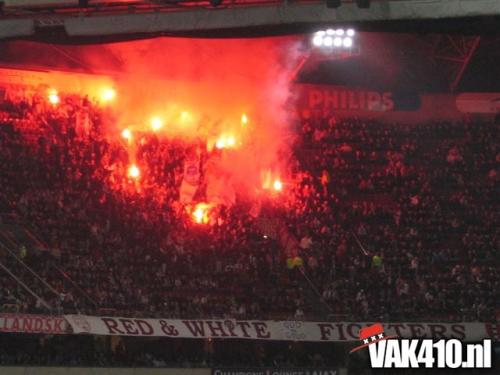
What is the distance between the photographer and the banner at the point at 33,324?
2633 centimetres

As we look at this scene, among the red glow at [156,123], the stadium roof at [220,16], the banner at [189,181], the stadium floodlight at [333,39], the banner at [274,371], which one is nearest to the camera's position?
the stadium roof at [220,16]

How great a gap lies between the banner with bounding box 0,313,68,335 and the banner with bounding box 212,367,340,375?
4809 millimetres

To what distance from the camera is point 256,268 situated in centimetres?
→ 3072

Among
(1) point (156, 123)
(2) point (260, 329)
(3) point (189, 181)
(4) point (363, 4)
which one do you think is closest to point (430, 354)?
(4) point (363, 4)

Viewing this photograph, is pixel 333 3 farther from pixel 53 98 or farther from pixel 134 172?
pixel 53 98

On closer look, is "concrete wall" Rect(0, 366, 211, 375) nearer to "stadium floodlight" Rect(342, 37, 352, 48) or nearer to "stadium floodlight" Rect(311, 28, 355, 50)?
"stadium floodlight" Rect(311, 28, 355, 50)

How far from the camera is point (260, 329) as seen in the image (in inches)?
1097

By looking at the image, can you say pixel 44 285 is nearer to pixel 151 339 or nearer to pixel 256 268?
pixel 151 339

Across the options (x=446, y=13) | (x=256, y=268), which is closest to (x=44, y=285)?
(x=256, y=268)

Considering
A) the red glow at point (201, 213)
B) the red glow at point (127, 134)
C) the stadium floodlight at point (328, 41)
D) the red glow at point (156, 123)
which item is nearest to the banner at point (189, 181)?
the red glow at point (201, 213)

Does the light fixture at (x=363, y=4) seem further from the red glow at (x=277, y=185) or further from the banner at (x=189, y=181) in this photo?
the red glow at (x=277, y=185)

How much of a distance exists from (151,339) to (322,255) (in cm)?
669

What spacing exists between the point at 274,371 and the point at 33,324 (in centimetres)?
737

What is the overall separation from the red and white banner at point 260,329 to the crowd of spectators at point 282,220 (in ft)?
1.31
